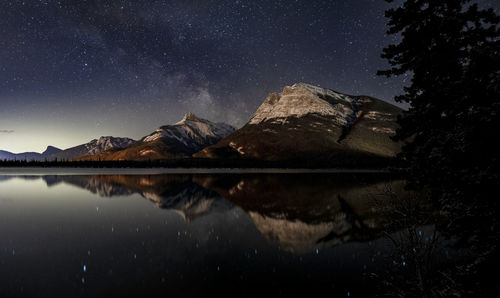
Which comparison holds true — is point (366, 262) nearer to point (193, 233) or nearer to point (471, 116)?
point (471, 116)

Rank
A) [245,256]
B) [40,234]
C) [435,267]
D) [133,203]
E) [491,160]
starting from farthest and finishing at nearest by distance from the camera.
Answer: [133,203] < [40,234] < [245,256] < [435,267] < [491,160]

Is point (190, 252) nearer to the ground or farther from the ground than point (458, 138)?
nearer to the ground

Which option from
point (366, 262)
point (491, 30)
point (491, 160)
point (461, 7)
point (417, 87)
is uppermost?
point (461, 7)

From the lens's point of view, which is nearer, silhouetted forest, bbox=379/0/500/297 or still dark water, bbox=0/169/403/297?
silhouetted forest, bbox=379/0/500/297

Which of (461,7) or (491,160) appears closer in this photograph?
(491,160)

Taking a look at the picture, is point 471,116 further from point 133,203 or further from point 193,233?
point 133,203

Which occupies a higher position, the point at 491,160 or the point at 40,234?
the point at 491,160

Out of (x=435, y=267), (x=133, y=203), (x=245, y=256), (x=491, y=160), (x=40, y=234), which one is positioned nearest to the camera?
(x=491, y=160)

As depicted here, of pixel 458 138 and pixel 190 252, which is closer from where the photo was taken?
pixel 458 138

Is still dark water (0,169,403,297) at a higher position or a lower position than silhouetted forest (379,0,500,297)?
lower

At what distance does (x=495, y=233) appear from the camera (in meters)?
11.0

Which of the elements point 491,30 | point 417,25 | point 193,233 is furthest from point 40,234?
point 491,30

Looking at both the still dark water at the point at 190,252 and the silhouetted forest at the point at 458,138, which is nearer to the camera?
the silhouetted forest at the point at 458,138

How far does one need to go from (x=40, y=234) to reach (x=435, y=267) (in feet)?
84.3
